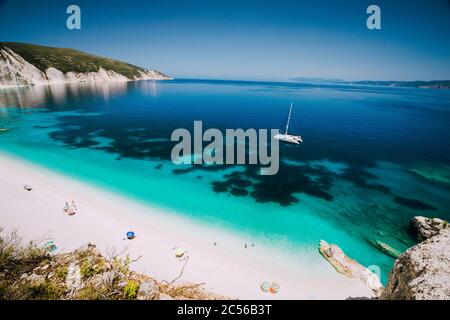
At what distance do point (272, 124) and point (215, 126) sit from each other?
19615 mm

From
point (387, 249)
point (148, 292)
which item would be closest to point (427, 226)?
point (387, 249)

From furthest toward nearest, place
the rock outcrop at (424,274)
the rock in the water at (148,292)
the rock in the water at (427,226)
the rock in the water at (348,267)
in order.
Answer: the rock in the water at (427,226), the rock in the water at (348,267), the rock in the water at (148,292), the rock outcrop at (424,274)

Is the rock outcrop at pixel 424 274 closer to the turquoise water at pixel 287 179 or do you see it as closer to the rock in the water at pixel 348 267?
the rock in the water at pixel 348 267

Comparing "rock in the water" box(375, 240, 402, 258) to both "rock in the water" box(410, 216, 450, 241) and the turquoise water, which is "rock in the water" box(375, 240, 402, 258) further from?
"rock in the water" box(410, 216, 450, 241)

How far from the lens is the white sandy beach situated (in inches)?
639

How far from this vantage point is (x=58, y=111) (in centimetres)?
7438

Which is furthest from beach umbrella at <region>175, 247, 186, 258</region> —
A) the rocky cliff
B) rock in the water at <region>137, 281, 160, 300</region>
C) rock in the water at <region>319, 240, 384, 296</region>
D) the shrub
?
rock in the water at <region>319, 240, 384, 296</region>

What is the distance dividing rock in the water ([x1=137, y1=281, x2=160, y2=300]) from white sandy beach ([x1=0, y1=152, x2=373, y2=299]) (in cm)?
489

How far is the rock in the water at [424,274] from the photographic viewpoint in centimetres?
777

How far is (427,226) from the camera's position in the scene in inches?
862

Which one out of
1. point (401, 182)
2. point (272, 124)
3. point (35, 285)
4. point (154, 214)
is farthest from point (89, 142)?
point (401, 182)

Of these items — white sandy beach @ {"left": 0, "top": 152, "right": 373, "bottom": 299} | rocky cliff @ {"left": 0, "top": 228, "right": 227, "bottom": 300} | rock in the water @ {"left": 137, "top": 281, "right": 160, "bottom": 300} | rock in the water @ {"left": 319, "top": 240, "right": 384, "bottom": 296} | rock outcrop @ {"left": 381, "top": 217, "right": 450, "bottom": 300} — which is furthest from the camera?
rock in the water @ {"left": 319, "top": 240, "right": 384, "bottom": 296}

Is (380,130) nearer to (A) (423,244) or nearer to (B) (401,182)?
(B) (401,182)

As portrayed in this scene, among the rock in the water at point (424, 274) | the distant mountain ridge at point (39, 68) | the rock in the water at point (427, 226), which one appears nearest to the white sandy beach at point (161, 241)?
the rock in the water at point (424, 274)
